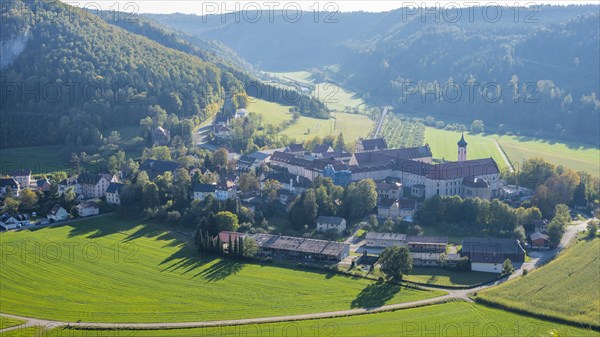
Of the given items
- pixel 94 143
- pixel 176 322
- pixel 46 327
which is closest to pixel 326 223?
pixel 176 322

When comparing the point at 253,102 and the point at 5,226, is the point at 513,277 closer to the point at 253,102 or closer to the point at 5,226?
the point at 5,226

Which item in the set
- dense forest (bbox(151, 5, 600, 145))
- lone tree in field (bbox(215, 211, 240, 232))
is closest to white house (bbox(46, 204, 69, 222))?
lone tree in field (bbox(215, 211, 240, 232))

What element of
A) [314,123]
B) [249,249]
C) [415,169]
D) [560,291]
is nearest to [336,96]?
[314,123]

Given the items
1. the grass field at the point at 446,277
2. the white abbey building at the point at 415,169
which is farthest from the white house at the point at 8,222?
the grass field at the point at 446,277

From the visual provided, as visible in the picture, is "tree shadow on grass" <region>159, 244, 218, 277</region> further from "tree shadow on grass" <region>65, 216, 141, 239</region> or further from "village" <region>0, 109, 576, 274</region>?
"tree shadow on grass" <region>65, 216, 141, 239</region>

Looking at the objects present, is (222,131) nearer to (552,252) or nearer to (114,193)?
(114,193)
